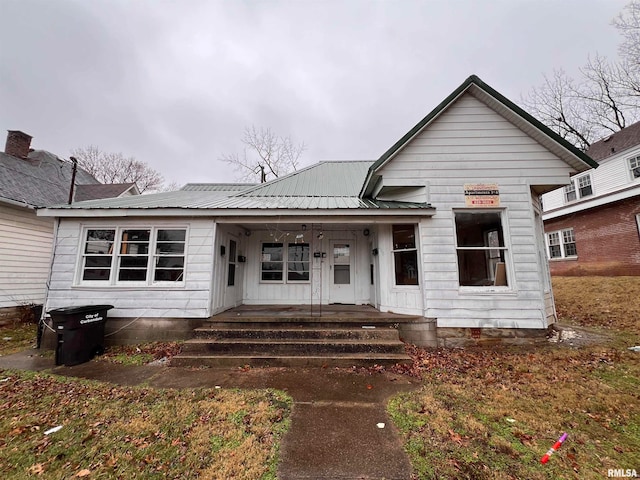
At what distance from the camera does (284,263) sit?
8.48 m

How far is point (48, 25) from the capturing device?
464 inches

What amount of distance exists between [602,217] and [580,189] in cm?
301

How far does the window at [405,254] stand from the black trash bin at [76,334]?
735cm

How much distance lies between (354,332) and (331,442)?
285cm

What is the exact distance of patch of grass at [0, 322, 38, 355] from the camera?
628cm

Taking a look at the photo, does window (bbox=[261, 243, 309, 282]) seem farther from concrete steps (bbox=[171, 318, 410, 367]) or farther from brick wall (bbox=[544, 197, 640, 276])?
brick wall (bbox=[544, 197, 640, 276])

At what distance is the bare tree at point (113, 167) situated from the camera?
25.0 m

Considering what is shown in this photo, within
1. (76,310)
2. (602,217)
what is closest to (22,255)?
(76,310)

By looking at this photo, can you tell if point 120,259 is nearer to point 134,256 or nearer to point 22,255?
point 134,256

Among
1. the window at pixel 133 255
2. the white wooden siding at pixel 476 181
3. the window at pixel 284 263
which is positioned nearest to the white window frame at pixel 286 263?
the window at pixel 284 263

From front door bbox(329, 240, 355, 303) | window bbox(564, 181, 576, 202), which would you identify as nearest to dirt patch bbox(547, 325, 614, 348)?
front door bbox(329, 240, 355, 303)

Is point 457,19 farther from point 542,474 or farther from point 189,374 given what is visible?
point 189,374

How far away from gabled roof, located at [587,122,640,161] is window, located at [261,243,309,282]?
738 inches

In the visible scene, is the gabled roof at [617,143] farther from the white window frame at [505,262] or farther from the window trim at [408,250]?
the window trim at [408,250]
